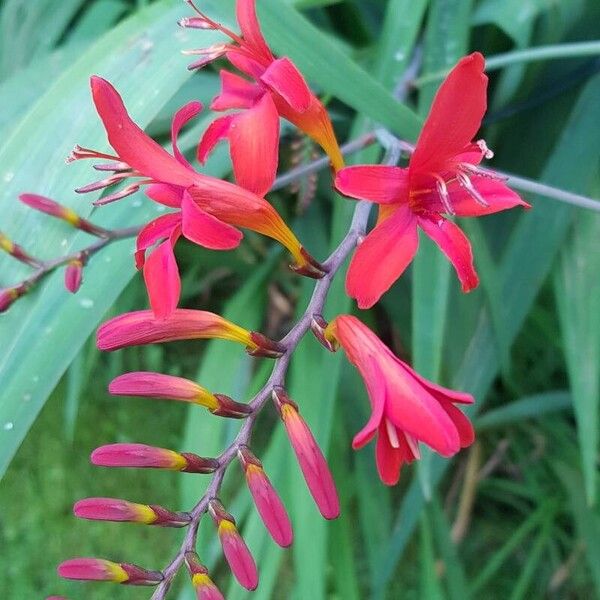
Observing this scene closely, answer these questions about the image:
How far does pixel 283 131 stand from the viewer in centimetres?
87

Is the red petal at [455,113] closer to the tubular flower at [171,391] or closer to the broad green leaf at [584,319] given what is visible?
the tubular flower at [171,391]

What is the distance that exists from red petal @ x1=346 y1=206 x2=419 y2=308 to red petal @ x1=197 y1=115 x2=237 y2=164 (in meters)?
0.14

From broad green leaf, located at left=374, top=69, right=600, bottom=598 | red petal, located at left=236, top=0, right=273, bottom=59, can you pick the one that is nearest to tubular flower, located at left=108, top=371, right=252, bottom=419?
red petal, located at left=236, top=0, right=273, bottom=59

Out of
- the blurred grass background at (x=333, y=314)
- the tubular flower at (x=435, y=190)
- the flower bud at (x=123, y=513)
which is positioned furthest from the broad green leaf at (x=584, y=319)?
the flower bud at (x=123, y=513)

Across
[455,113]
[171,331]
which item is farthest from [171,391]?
[455,113]

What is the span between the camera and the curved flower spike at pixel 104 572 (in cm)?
43

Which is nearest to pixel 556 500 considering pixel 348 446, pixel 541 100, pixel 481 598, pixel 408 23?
pixel 481 598

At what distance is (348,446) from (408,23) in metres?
0.65

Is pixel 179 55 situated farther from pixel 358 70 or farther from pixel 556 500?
pixel 556 500

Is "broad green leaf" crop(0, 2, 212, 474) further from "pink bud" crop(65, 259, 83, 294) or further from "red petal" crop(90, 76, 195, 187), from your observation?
"red petal" crop(90, 76, 195, 187)

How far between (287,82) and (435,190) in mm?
119

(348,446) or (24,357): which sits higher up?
(24,357)

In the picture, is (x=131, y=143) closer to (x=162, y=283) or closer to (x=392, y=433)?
(x=162, y=283)

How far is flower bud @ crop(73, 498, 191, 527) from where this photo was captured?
17.2 inches
